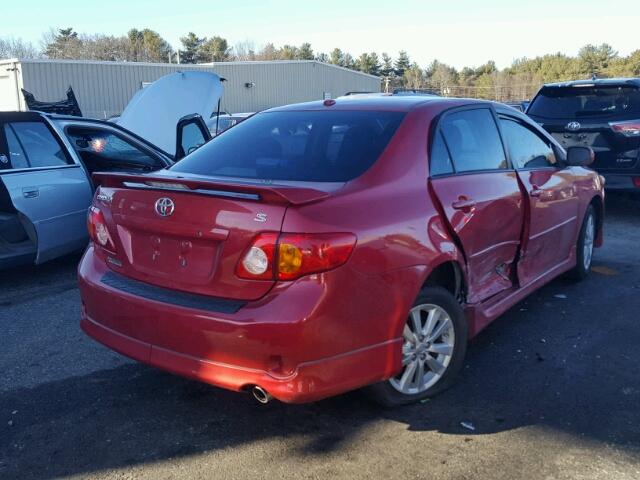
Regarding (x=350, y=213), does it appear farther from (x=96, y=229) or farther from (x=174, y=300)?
(x=96, y=229)

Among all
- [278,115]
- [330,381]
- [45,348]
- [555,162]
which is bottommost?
[45,348]

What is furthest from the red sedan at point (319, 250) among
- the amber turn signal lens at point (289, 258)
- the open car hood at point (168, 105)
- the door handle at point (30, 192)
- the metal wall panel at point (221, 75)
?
the metal wall panel at point (221, 75)

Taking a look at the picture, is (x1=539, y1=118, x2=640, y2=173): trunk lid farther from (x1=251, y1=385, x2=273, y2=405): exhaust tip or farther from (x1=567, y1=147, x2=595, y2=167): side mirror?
(x1=251, y1=385, x2=273, y2=405): exhaust tip

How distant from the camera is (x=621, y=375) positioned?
3969 millimetres

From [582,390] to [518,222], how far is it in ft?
3.79

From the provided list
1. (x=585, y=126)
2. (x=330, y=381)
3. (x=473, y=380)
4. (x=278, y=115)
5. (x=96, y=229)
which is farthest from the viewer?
(x=585, y=126)

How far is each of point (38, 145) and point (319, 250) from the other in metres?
4.29

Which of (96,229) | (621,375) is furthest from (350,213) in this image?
(621,375)

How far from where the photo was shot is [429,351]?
11.7ft

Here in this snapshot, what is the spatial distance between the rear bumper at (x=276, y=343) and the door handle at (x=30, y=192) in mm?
3008

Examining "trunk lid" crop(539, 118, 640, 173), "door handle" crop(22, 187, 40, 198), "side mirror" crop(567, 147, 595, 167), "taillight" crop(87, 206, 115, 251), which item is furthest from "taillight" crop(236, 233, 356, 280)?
"trunk lid" crop(539, 118, 640, 173)

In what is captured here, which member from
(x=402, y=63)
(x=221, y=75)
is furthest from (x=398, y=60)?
(x=221, y=75)

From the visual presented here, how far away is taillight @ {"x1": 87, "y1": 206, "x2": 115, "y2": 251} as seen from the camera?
11.5 ft

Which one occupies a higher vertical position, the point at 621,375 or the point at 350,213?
the point at 350,213
